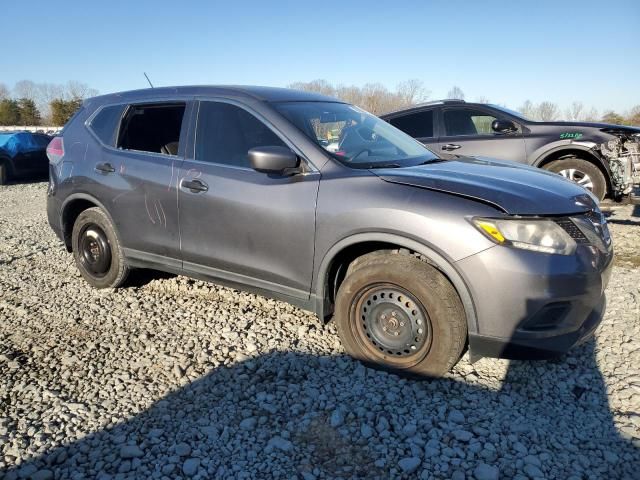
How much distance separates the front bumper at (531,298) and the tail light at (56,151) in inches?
156

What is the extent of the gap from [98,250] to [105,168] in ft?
2.70

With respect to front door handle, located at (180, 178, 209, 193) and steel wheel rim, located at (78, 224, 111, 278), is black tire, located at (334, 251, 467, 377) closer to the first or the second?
front door handle, located at (180, 178, 209, 193)

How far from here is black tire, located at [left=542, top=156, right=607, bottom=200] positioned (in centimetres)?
653

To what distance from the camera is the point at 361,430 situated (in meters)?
2.47

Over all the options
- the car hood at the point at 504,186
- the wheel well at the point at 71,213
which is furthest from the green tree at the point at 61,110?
the car hood at the point at 504,186

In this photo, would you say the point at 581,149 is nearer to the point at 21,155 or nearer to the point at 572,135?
the point at 572,135

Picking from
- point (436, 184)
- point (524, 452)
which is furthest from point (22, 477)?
point (436, 184)

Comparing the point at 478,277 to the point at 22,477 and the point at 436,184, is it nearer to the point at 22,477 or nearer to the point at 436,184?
the point at 436,184

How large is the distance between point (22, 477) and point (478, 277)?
2467 millimetres

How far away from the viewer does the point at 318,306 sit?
3.13 meters

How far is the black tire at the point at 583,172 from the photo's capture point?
21.4ft

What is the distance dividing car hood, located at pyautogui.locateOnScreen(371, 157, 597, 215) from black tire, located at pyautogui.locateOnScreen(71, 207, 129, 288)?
2620 mm

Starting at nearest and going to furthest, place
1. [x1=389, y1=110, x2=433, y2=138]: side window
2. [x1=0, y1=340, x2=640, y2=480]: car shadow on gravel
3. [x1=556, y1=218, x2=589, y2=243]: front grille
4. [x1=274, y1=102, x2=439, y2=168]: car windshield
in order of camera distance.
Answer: [x1=0, y1=340, x2=640, y2=480]: car shadow on gravel < [x1=556, y1=218, x2=589, y2=243]: front grille < [x1=274, y1=102, x2=439, y2=168]: car windshield < [x1=389, y1=110, x2=433, y2=138]: side window

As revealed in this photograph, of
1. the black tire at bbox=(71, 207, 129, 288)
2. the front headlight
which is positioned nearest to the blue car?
the black tire at bbox=(71, 207, 129, 288)
